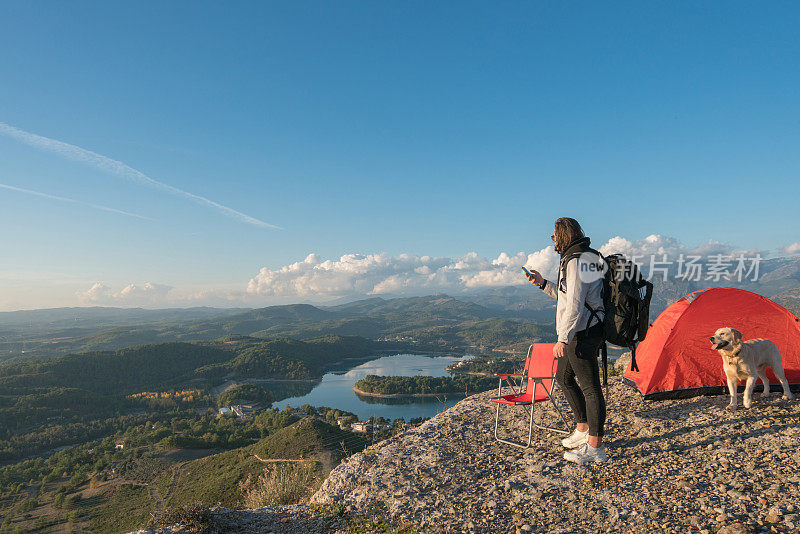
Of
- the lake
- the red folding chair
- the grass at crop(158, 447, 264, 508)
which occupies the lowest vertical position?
the lake

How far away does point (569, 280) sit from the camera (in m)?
4.12

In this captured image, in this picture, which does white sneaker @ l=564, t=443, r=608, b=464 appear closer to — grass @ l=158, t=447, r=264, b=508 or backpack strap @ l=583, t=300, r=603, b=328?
backpack strap @ l=583, t=300, r=603, b=328

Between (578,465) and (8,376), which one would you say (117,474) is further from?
(8,376)

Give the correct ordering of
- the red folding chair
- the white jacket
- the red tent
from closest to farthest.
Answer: the white jacket → the red folding chair → the red tent

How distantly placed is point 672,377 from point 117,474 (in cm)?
6184

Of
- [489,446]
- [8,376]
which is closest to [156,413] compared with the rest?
[8,376]

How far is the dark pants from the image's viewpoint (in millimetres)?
4145

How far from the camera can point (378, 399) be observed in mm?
86812

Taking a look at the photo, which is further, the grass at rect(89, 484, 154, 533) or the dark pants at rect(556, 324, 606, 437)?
the grass at rect(89, 484, 154, 533)

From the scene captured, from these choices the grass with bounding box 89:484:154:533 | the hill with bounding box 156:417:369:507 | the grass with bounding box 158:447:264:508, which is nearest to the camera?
the grass with bounding box 158:447:264:508

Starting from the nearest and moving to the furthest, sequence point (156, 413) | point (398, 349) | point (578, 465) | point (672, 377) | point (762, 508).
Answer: point (762, 508) → point (578, 465) → point (672, 377) → point (156, 413) → point (398, 349)

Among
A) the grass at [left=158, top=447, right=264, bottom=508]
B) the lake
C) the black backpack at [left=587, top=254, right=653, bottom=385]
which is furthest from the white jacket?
the lake

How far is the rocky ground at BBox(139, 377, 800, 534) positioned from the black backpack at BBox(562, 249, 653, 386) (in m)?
1.17

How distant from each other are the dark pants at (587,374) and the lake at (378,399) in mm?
39153
